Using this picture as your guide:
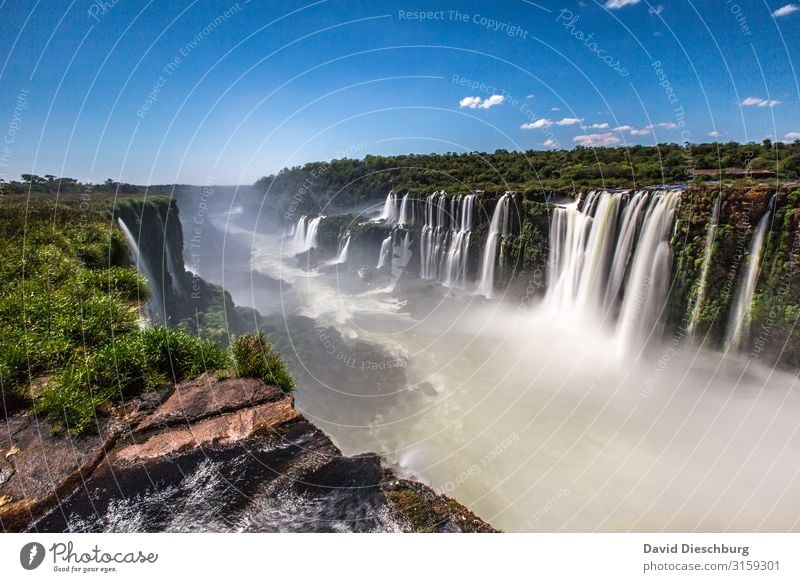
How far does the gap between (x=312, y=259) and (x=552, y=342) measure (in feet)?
Result: 115

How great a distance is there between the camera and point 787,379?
15617 mm

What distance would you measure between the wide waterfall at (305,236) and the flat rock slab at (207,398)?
4758cm

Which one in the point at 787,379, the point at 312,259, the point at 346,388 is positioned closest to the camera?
the point at 787,379

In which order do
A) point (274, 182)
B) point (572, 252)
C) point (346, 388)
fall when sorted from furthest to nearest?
point (274, 182) < point (572, 252) < point (346, 388)

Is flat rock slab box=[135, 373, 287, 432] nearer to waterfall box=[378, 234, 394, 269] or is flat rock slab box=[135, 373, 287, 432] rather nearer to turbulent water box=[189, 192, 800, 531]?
turbulent water box=[189, 192, 800, 531]

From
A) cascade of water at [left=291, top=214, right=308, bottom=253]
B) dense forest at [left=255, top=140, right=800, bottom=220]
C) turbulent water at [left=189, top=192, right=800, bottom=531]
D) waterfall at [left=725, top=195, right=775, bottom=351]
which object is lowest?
turbulent water at [left=189, top=192, right=800, bottom=531]

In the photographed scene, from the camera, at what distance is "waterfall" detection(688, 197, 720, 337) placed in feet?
54.8

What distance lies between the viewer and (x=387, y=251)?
40.4 meters

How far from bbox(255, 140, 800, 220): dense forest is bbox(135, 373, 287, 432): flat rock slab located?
85.1 ft

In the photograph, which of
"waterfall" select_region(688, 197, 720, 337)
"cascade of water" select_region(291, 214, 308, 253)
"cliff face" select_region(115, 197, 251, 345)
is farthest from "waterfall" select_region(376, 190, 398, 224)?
"waterfall" select_region(688, 197, 720, 337)

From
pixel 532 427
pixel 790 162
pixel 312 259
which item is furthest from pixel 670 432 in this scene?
pixel 312 259

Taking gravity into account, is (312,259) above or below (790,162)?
below

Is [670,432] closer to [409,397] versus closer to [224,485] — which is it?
[409,397]

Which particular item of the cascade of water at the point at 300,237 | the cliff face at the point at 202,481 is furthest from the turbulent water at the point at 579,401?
the cascade of water at the point at 300,237
